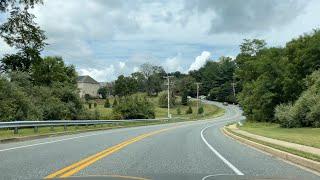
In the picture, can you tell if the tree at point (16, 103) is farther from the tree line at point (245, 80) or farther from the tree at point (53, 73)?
the tree at point (53, 73)

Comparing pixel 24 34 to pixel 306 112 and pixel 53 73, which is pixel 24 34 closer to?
pixel 306 112

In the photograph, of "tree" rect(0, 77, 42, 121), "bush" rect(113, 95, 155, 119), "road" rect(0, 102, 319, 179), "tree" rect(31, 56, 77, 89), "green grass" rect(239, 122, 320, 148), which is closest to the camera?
"road" rect(0, 102, 319, 179)

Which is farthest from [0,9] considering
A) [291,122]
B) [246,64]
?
[246,64]

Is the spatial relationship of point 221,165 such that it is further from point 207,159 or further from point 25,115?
point 25,115

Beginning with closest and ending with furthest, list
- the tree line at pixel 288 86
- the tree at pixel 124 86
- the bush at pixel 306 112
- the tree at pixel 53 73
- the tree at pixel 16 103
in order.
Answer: the bush at pixel 306 112
the tree at pixel 16 103
the tree line at pixel 288 86
the tree at pixel 53 73
the tree at pixel 124 86

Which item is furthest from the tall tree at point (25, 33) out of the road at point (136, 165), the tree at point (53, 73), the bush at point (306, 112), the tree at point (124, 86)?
the tree at point (124, 86)

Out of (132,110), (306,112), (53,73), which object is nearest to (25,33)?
(306,112)

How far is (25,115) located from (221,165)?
3881 centimetres

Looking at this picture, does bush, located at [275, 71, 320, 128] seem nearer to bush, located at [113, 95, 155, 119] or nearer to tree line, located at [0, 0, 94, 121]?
tree line, located at [0, 0, 94, 121]

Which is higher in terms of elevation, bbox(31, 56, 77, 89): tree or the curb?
bbox(31, 56, 77, 89): tree

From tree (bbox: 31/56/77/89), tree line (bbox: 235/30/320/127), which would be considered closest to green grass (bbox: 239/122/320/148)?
tree line (bbox: 235/30/320/127)

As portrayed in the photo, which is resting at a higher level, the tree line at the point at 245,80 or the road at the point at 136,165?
the tree line at the point at 245,80

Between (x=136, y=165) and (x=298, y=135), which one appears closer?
(x=136, y=165)

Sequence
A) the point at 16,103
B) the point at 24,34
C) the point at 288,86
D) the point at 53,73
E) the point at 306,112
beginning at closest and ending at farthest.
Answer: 1. the point at 24,34
2. the point at 306,112
3. the point at 16,103
4. the point at 288,86
5. the point at 53,73
